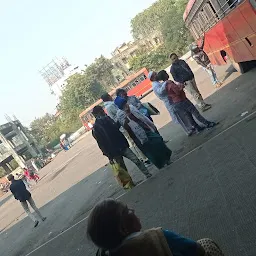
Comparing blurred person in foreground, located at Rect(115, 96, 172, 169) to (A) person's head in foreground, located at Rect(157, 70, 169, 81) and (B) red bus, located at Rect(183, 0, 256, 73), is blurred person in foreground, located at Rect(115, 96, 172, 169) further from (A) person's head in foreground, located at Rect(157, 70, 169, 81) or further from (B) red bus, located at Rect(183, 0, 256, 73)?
(B) red bus, located at Rect(183, 0, 256, 73)

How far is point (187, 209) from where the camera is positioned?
5.11m

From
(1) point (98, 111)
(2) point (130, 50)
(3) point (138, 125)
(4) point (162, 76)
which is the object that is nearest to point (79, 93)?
(2) point (130, 50)

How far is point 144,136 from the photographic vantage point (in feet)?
25.4

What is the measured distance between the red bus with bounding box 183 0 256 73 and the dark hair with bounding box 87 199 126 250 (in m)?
7.43

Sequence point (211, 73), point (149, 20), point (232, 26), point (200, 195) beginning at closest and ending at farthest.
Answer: point (200, 195), point (232, 26), point (211, 73), point (149, 20)

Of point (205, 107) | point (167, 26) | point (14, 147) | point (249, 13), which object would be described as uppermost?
point (167, 26)

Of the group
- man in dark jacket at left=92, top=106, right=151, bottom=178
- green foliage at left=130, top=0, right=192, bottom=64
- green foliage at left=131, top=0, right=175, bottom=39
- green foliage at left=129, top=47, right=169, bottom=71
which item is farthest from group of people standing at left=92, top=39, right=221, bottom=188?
green foliage at left=131, top=0, right=175, bottom=39

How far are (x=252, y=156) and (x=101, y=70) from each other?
6754 centimetres

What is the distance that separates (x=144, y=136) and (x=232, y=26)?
522 cm

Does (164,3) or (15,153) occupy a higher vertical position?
→ (164,3)

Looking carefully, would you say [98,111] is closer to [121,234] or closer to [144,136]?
[144,136]

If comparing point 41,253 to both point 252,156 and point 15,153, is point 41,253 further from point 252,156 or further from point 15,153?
point 15,153

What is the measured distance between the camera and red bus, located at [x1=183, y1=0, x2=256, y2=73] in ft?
29.7

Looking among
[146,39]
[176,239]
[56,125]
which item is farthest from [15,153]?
[176,239]
